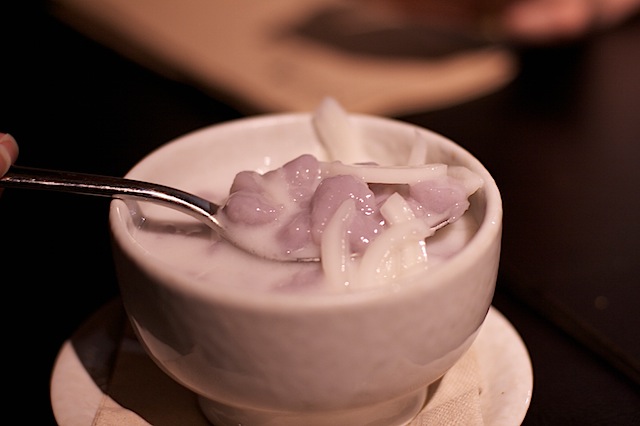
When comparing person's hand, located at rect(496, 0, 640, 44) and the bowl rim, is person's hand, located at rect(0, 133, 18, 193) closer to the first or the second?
the bowl rim

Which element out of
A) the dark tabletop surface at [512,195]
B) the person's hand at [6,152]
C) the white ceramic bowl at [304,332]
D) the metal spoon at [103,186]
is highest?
the person's hand at [6,152]

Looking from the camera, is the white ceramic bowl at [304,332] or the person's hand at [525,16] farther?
the person's hand at [525,16]

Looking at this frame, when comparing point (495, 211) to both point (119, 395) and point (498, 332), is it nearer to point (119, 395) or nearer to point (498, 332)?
point (498, 332)

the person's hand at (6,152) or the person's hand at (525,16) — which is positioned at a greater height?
the person's hand at (6,152)

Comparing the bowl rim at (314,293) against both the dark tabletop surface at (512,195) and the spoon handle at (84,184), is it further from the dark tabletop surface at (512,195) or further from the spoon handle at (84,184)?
the dark tabletop surface at (512,195)

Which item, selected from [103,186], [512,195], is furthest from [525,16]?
[103,186]

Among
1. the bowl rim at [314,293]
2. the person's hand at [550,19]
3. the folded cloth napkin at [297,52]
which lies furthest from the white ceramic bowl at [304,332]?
the person's hand at [550,19]

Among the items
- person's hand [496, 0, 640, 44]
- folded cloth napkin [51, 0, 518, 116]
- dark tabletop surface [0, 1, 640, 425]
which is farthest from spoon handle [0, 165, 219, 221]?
person's hand [496, 0, 640, 44]

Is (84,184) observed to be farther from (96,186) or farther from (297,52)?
(297,52)
